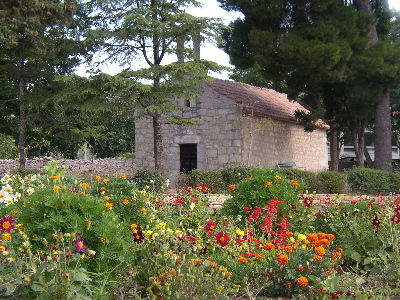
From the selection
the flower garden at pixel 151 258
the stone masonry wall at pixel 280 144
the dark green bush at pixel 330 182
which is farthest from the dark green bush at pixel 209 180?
the flower garden at pixel 151 258

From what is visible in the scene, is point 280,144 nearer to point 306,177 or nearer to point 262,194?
point 306,177

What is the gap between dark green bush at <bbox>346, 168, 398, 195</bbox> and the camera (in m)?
14.3

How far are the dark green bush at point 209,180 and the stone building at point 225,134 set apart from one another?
10.1 ft

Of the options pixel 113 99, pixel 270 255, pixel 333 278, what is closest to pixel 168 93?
pixel 113 99

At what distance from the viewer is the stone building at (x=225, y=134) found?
55.9 feet

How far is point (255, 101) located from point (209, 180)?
593 cm

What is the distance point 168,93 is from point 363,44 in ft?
24.5

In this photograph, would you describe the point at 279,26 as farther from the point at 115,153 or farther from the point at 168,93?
the point at 115,153

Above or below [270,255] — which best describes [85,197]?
above

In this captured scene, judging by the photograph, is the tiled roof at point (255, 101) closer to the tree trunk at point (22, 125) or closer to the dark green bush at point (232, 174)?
the dark green bush at point (232, 174)

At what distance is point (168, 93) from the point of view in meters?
15.1

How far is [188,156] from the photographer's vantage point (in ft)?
59.9

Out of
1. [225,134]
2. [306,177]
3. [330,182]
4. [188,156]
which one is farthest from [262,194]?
[188,156]

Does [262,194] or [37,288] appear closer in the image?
[37,288]
